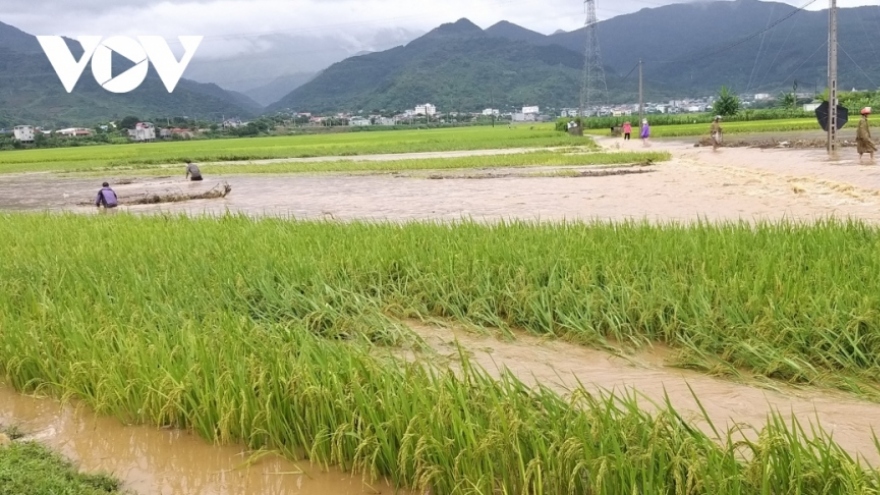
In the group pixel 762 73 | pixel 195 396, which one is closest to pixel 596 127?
pixel 195 396

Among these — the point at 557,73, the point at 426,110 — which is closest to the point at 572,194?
the point at 426,110

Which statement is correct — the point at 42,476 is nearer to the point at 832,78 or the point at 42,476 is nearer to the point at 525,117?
the point at 832,78

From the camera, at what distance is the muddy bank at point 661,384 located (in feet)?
9.71

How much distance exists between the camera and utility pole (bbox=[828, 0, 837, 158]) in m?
14.4

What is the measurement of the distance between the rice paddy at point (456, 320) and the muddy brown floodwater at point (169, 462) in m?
0.07

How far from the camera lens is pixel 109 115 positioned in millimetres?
102250

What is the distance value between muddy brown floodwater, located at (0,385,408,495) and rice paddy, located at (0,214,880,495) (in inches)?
2.8

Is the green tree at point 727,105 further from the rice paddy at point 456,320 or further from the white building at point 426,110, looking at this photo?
the white building at point 426,110

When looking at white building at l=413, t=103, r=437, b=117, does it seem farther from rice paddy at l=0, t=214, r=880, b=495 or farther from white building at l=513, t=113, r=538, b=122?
rice paddy at l=0, t=214, r=880, b=495

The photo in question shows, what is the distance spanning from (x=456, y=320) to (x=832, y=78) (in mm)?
13698

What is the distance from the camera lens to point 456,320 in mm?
4656

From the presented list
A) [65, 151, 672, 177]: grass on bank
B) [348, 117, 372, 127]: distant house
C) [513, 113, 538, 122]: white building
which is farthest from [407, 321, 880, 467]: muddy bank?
[513, 113, 538, 122]: white building

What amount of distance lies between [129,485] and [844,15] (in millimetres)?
208423

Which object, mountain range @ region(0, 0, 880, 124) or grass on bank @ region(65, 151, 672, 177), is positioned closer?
grass on bank @ region(65, 151, 672, 177)
